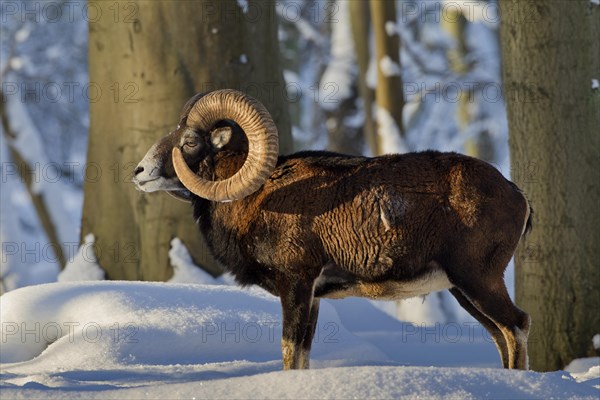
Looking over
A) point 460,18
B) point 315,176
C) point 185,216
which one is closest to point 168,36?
point 185,216

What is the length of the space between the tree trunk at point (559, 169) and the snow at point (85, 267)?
4.42m

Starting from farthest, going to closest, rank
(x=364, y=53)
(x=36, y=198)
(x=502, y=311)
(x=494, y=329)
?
(x=36, y=198)
(x=364, y=53)
(x=494, y=329)
(x=502, y=311)

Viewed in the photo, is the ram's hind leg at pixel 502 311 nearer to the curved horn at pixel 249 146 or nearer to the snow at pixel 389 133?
the curved horn at pixel 249 146

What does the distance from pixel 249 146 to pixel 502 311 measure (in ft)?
6.34

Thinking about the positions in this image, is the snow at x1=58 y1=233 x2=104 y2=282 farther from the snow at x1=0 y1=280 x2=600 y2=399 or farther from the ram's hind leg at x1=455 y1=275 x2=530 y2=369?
the ram's hind leg at x1=455 y1=275 x2=530 y2=369

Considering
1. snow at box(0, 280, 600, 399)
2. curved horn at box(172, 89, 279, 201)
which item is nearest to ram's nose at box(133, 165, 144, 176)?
curved horn at box(172, 89, 279, 201)

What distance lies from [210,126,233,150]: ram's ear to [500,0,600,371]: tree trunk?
9.34ft

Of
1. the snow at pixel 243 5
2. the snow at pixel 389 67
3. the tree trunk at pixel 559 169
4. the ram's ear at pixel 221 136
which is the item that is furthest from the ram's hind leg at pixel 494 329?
the snow at pixel 389 67

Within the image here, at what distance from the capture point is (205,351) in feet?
28.3

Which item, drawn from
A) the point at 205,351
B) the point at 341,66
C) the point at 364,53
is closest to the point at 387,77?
the point at 364,53

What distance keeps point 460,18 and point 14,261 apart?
12.4 m

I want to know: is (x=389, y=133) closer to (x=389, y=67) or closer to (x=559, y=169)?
(x=389, y=67)

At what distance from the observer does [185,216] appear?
440 inches

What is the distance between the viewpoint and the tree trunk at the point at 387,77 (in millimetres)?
18094
